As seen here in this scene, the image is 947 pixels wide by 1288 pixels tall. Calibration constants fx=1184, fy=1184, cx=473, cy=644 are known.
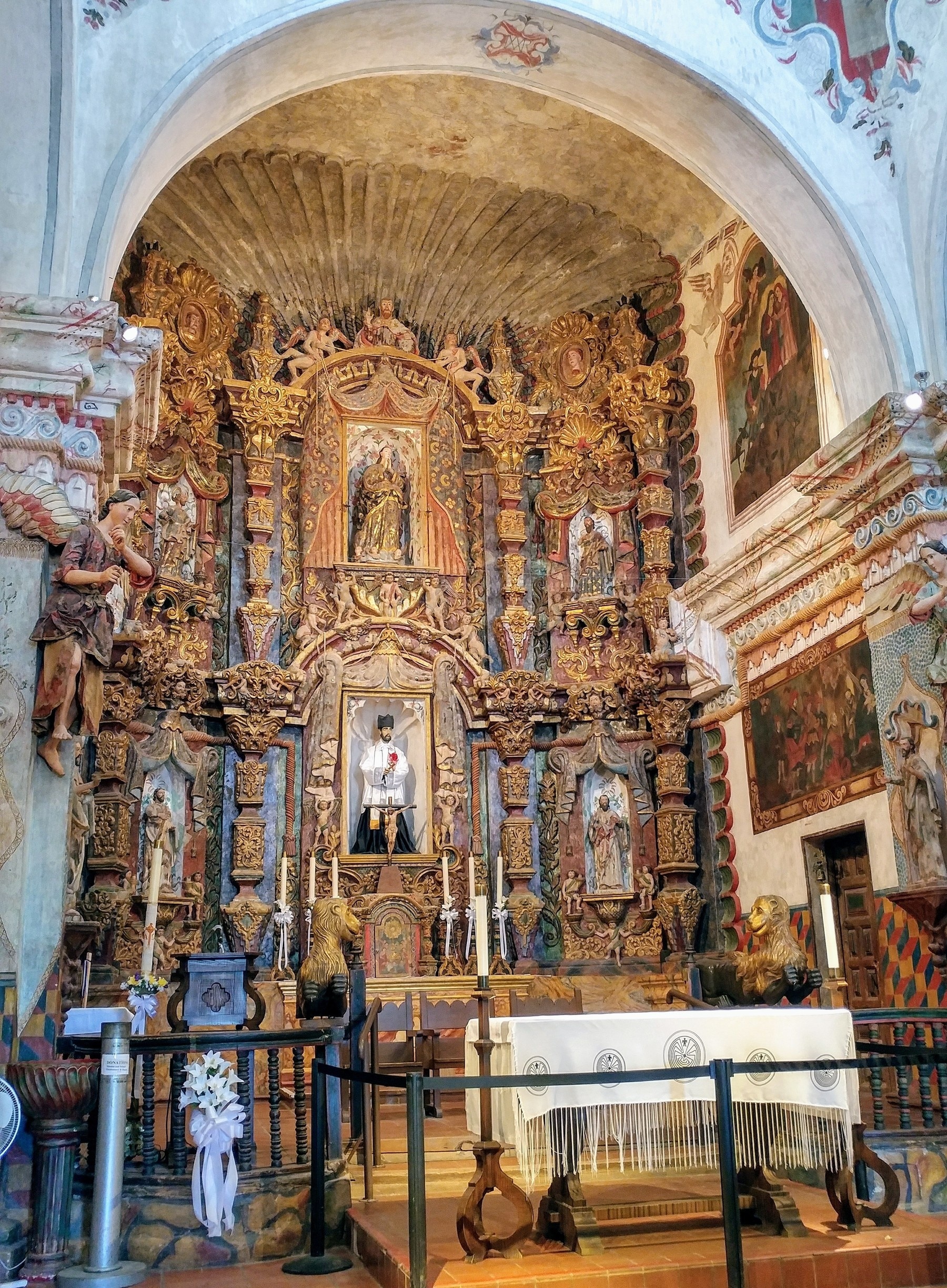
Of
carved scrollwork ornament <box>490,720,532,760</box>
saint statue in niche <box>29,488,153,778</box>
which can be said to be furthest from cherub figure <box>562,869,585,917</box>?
saint statue in niche <box>29,488,153,778</box>

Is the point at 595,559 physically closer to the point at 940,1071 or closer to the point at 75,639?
the point at 940,1071

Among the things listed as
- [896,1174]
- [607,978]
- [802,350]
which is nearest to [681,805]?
[607,978]

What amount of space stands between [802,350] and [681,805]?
4.80 meters

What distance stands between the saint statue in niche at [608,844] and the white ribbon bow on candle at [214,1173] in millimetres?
7568

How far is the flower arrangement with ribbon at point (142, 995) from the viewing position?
7090 millimetres

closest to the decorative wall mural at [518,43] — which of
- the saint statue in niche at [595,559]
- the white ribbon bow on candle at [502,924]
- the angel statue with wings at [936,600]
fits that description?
the angel statue with wings at [936,600]

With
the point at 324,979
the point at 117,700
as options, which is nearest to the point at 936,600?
the point at 324,979

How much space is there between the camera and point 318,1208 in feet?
18.2

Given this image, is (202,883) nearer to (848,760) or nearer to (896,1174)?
(848,760)

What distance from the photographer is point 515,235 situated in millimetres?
13977

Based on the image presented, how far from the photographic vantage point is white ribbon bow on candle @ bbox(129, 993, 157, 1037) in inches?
288

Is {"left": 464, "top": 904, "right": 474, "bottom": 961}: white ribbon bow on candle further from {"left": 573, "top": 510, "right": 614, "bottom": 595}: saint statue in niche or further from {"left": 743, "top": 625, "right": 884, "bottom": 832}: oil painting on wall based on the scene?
{"left": 573, "top": 510, "right": 614, "bottom": 595}: saint statue in niche

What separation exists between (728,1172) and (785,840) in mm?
6826

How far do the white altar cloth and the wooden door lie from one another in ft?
14.4
